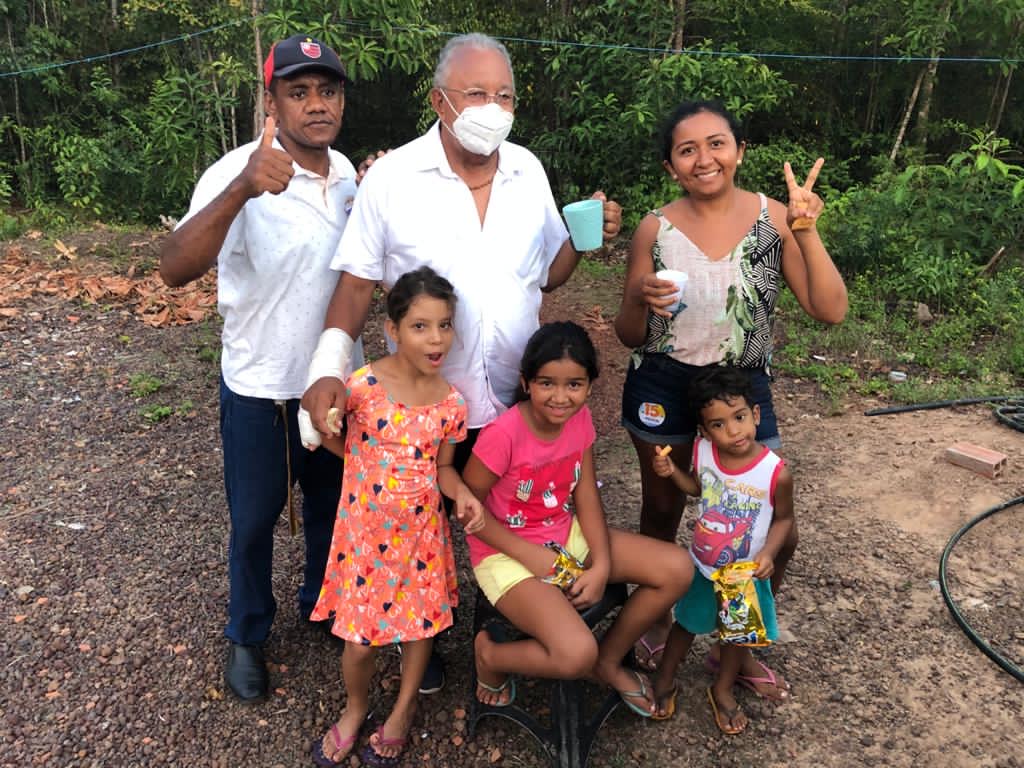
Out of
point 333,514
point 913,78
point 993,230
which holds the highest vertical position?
point 913,78

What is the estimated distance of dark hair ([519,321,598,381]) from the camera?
7.03 ft

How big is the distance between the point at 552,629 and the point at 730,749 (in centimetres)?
75

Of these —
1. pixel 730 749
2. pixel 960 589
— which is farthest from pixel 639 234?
pixel 960 589

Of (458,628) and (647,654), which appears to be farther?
(458,628)

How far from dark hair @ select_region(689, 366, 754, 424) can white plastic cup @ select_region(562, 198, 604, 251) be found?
1.61 ft

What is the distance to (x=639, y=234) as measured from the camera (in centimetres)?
237

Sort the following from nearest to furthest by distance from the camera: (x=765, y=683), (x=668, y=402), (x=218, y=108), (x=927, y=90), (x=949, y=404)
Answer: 1. (x=668, y=402)
2. (x=765, y=683)
3. (x=949, y=404)
4. (x=927, y=90)
5. (x=218, y=108)

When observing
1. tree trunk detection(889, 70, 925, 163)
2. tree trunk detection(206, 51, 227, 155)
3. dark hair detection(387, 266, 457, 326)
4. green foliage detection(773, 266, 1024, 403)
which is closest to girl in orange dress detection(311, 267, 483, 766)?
dark hair detection(387, 266, 457, 326)

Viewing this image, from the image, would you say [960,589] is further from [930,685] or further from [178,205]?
[178,205]

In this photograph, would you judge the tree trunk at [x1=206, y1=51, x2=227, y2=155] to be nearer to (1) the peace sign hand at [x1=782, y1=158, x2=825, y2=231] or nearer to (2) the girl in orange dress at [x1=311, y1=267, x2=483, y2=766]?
(2) the girl in orange dress at [x1=311, y1=267, x2=483, y2=766]

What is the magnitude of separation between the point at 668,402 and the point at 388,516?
918 mm

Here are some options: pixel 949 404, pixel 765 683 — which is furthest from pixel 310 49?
pixel 949 404

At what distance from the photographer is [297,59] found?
2137 mm

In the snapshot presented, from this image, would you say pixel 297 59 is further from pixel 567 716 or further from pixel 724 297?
pixel 567 716
